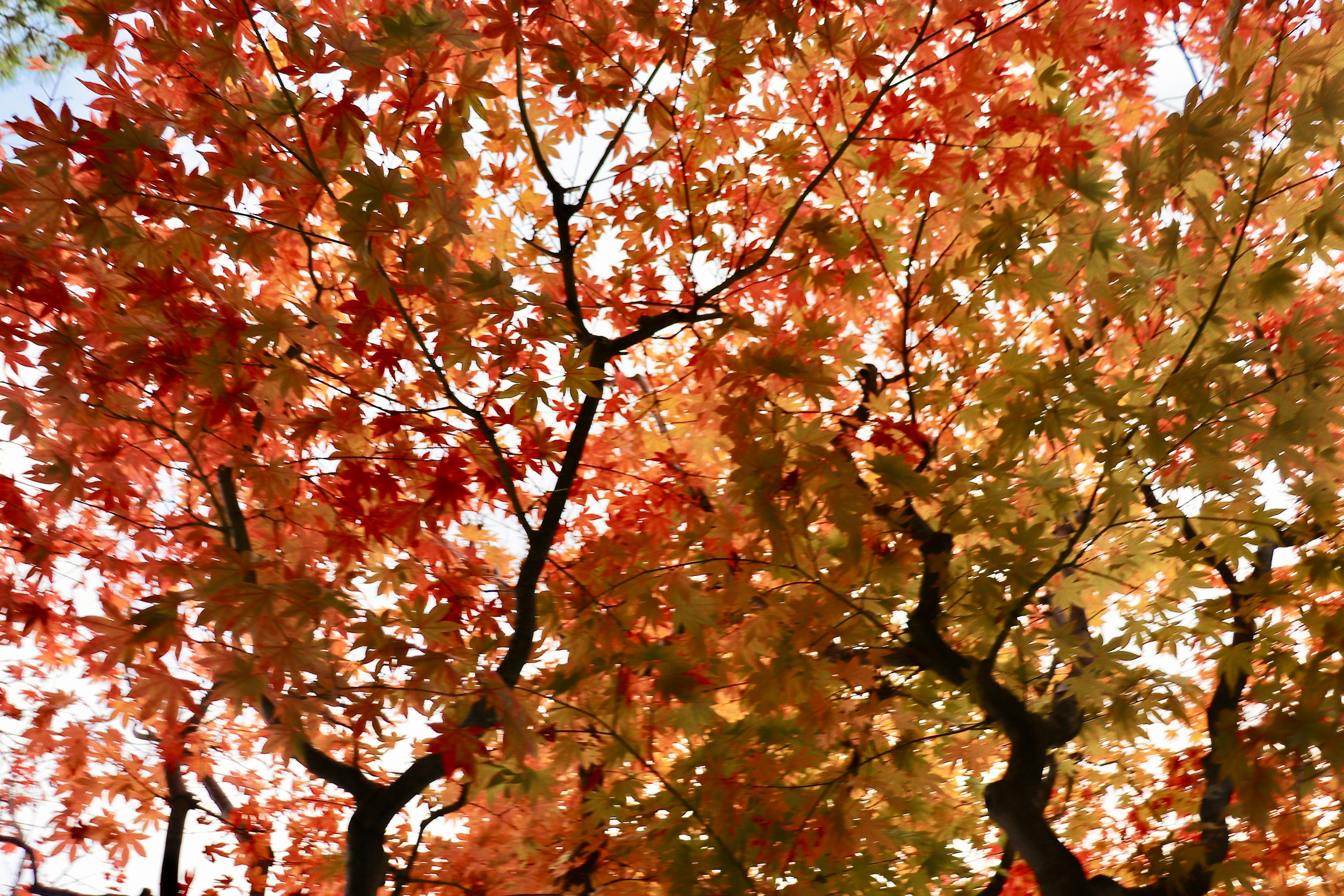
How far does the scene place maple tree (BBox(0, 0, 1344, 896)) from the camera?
2873mm

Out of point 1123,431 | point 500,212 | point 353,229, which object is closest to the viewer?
point 353,229

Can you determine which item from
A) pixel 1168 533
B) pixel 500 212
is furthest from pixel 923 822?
pixel 500 212

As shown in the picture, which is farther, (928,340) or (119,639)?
(928,340)

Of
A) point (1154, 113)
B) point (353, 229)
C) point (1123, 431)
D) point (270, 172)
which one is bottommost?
point (1123, 431)

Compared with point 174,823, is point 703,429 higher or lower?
higher

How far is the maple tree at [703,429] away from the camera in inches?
113

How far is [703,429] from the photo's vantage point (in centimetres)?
452

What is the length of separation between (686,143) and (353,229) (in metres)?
2.09

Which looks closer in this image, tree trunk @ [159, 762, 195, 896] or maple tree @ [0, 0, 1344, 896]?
maple tree @ [0, 0, 1344, 896]

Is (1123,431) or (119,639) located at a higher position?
(1123,431)

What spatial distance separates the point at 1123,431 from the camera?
3.38 meters

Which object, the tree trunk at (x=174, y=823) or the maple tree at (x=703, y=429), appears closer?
the maple tree at (x=703, y=429)

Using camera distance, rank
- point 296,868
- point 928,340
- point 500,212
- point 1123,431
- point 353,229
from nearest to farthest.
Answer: point 353,229 → point 1123,431 → point 928,340 → point 500,212 → point 296,868

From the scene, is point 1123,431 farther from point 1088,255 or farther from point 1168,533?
point 1168,533
